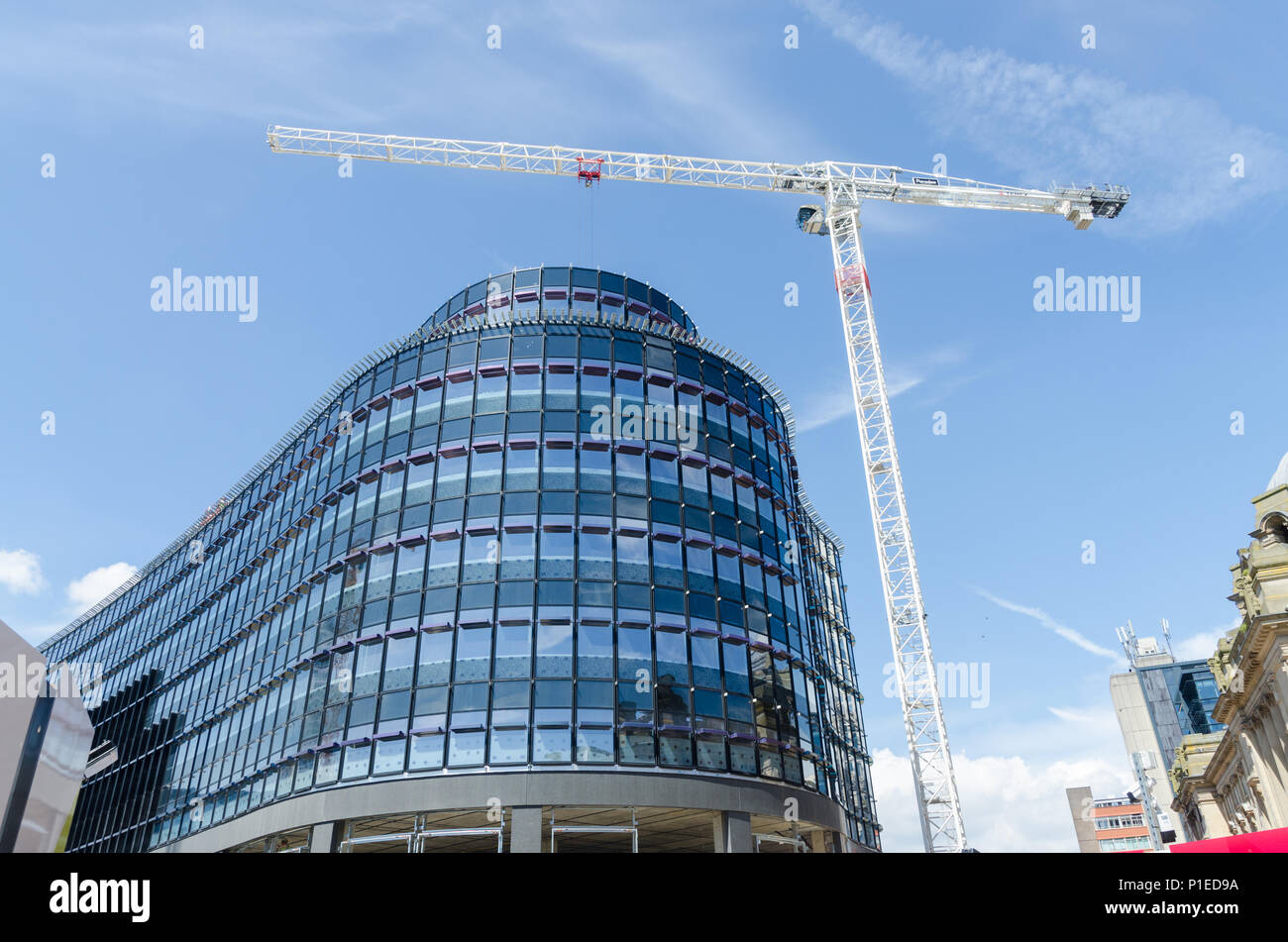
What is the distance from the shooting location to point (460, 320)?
47.1 meters

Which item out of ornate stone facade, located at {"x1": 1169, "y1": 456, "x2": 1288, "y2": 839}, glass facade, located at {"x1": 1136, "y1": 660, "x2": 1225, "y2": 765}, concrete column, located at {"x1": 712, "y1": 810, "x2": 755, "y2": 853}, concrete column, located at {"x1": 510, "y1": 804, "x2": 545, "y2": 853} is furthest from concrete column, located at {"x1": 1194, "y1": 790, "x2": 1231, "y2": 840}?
concrete column, located at {"x1": 510, "y1": 804, "x2": 545, "y2": 853}

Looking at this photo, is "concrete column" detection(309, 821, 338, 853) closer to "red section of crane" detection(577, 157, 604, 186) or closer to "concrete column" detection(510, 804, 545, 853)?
"concrete column" detection(510, 804, 545, 853)

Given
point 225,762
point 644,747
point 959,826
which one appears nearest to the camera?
point 644,747

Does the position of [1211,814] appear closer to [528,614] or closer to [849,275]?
[849,275]

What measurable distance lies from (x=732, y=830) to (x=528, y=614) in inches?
476

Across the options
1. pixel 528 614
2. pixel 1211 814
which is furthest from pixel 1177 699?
pixel 528 614

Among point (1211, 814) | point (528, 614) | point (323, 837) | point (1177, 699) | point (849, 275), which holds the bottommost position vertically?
point (323, 837)

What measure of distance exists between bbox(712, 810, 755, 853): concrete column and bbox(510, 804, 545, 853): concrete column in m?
7.44

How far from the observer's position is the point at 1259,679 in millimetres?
51594

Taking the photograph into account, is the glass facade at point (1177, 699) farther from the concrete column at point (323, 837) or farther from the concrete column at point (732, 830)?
the concrete column at point (323, 837)

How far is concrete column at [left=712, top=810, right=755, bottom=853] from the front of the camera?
110 ft
